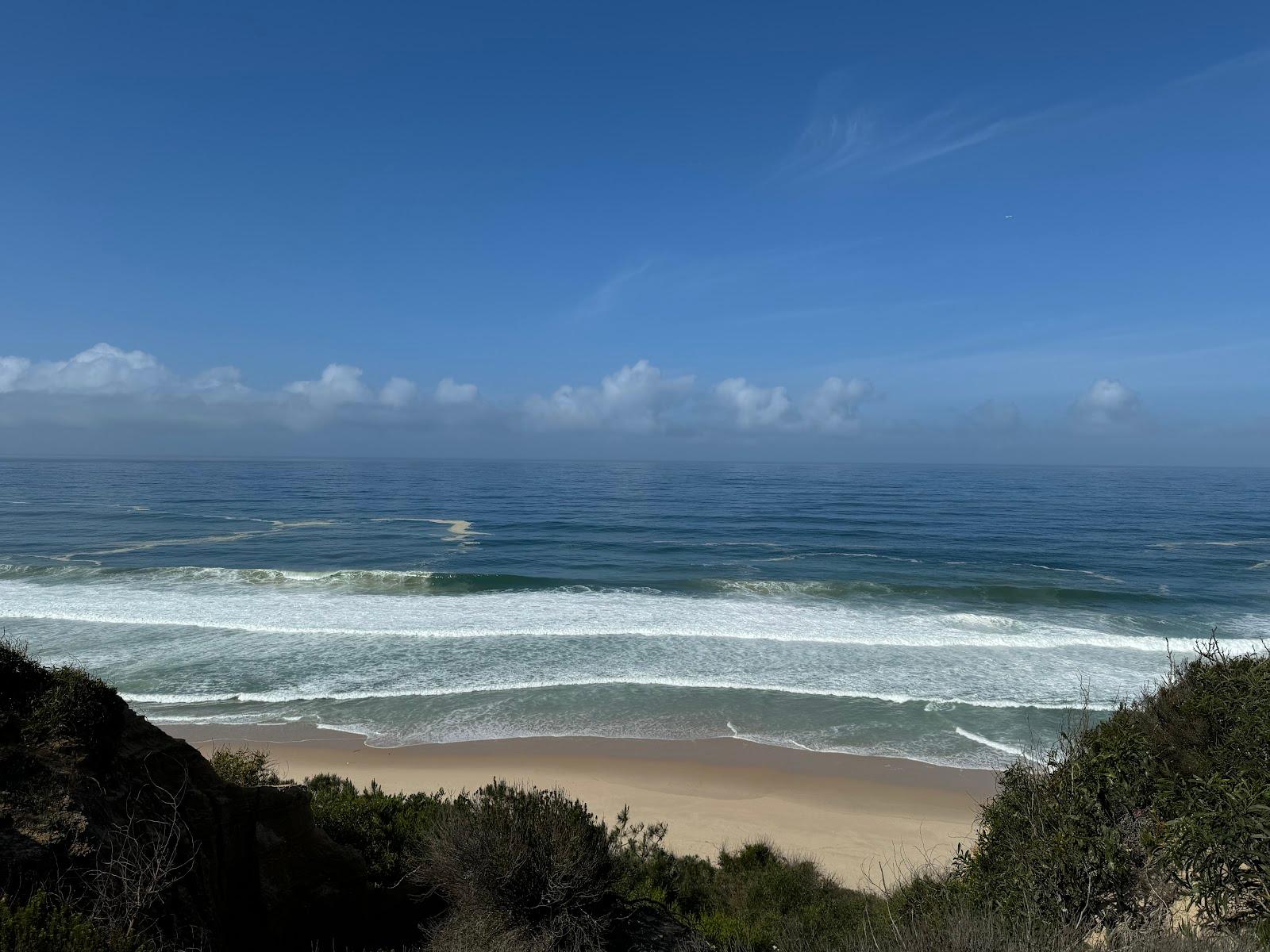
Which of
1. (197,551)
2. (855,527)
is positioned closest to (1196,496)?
(855,527)

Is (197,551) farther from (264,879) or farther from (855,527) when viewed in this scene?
(855,527)

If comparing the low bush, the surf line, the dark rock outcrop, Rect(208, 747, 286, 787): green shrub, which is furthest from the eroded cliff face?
the surf line

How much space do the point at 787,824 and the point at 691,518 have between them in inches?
1571

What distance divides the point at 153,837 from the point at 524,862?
313cm

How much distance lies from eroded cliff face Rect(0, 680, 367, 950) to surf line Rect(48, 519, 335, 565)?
33168 mm

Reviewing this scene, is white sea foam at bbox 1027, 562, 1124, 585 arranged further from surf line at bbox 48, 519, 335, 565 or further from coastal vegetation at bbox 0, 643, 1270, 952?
surf line at bbox 48, 519, 335, 565

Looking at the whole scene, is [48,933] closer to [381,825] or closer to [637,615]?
[381,825]

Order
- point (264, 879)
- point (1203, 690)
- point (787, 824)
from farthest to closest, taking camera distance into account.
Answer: point (787, 824), point (1203, 690), point (264, 879)

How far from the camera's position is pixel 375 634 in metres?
22.0

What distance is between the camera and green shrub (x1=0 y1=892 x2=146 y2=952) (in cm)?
365

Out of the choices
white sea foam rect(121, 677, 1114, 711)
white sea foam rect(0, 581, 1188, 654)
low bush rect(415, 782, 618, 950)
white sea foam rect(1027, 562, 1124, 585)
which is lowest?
white sea foam rect(121, 677, 1114, 711)

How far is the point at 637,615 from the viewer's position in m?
24.7

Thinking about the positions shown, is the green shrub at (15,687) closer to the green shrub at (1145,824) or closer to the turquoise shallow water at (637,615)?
the green shrub at (1145,824)

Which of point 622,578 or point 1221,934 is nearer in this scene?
point 1221,934
